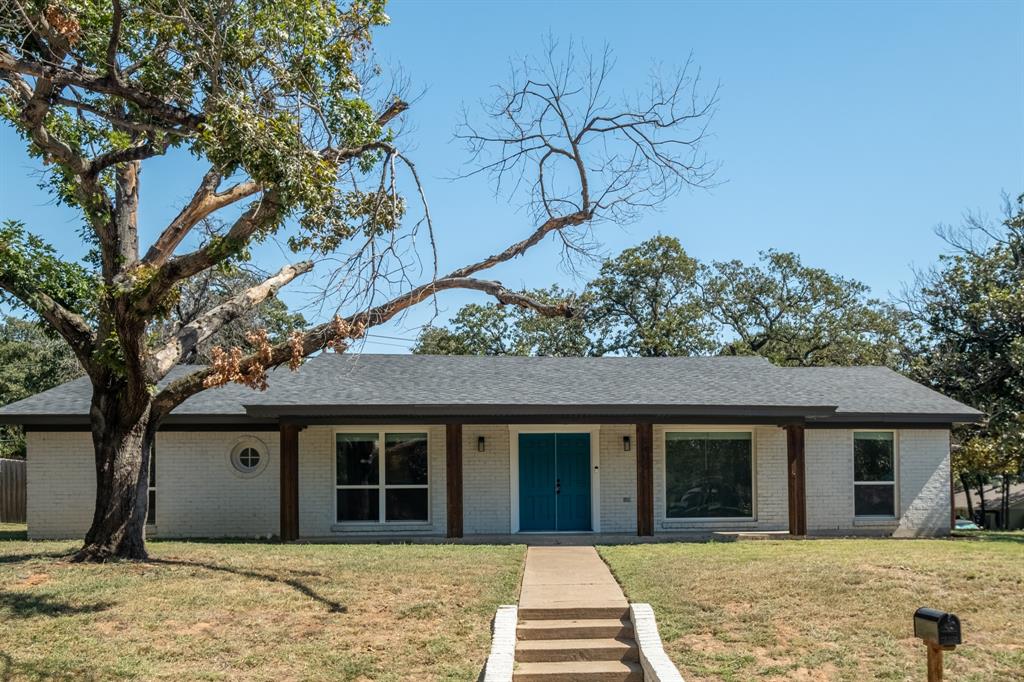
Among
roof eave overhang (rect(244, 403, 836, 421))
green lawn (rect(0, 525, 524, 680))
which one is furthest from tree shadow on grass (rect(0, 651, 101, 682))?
roof eave overhang (rect(244, 403, 836, 421))

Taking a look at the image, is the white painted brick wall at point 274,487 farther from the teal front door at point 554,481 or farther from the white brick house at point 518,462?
the teal front door at point 554,481

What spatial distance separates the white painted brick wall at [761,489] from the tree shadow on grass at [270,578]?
9.09 meters

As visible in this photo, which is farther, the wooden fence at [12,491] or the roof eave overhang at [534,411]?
the wooden fence at [12,491]

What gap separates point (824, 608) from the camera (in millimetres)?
11383

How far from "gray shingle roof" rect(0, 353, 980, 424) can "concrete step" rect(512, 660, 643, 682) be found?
834cm

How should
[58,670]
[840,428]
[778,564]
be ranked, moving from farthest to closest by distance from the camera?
[840,428] < [778,564] < [58,670]

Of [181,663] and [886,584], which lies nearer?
[181,663]

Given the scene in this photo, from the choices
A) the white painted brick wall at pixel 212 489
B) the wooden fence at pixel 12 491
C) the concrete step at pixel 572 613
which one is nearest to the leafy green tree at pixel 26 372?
the wooden fence at pixel 12 491

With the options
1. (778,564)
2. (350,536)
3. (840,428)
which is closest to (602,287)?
(840,428)

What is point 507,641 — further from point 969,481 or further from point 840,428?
point 969,481

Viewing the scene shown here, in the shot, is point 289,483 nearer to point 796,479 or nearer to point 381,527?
point 381,527

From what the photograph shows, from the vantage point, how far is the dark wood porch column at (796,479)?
755 inches

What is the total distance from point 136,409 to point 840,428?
13753mm

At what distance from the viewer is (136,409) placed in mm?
13938
